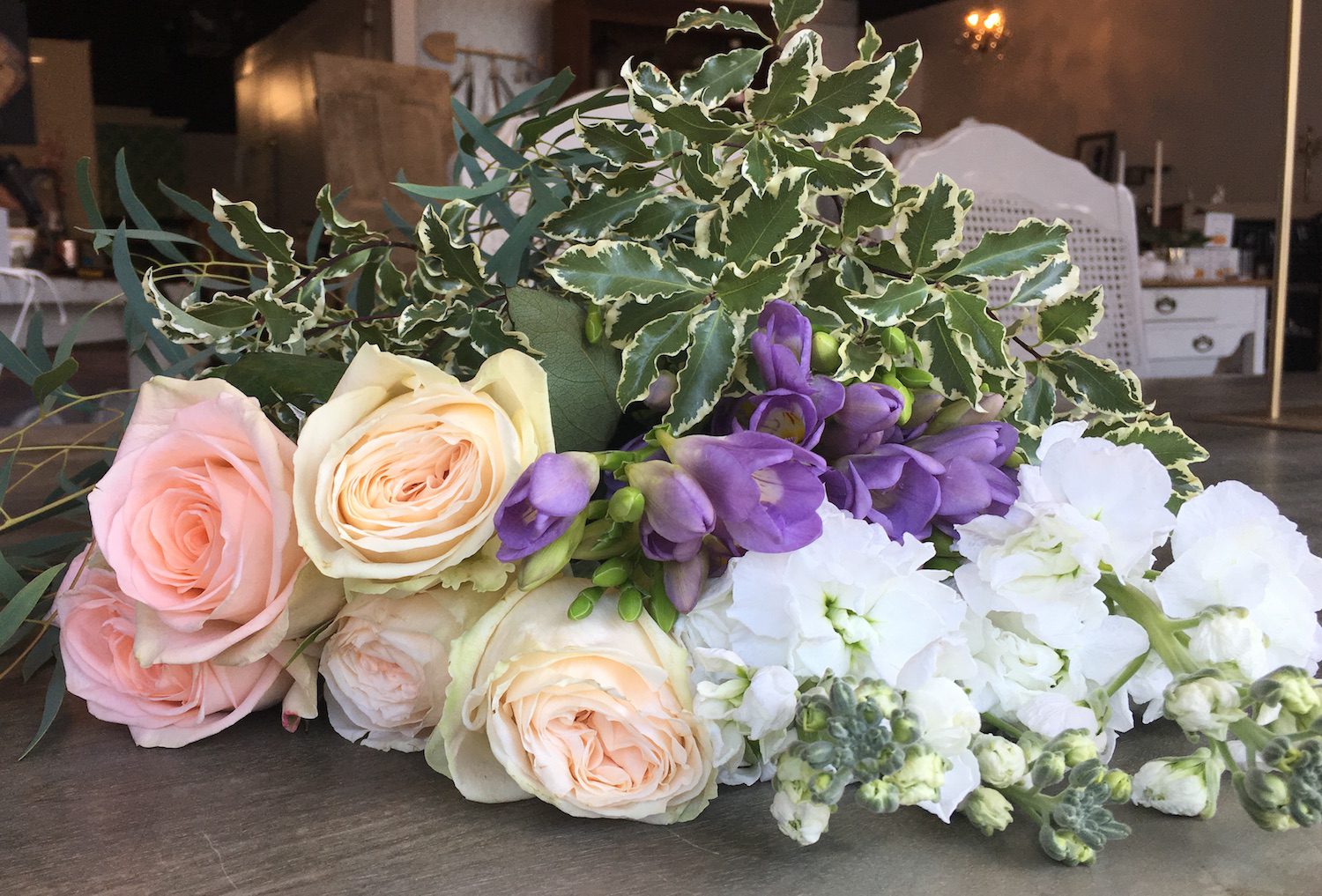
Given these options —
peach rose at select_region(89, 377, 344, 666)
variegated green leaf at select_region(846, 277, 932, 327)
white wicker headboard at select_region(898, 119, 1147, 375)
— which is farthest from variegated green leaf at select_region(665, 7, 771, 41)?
white wicker headboard at select_region(898, 119, 1147, 375)

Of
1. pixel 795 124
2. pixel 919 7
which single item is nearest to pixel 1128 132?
pixel 919 7

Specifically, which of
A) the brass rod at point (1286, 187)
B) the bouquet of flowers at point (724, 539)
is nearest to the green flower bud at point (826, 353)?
the bouquet of flowers at point (724, 539)

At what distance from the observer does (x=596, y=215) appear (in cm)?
45

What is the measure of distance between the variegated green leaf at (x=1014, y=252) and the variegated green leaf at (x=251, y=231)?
0.29 m

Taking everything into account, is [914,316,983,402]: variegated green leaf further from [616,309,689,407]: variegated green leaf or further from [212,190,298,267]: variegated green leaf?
[212,190,298,267]: variegated green leaf

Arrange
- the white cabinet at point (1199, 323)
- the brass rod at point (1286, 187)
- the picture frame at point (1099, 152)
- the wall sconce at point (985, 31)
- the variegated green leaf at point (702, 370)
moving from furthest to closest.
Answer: the picture frame at point (1099, 152) < the wall sconce at point (985, 31) < the white cabinet at point (1199, 323) < the brass rod at point (1286, 187) < the variegated green leaf at point (702, 370)

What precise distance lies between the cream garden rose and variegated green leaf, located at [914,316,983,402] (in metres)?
0.15

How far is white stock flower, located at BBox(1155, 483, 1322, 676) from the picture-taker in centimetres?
32

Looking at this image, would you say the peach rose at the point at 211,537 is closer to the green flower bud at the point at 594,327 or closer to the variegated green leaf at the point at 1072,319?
the green flower bud at the point at 594,327

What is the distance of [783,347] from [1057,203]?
6.35ft

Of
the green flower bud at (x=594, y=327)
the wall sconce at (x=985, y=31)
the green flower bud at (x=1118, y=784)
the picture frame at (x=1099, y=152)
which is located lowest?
the green flower bud at (x=1118, y=784)

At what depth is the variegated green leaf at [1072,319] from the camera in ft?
1.50

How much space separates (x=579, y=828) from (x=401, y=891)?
0.19 feet

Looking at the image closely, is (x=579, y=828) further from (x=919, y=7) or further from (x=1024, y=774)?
(x=919, y=7)
